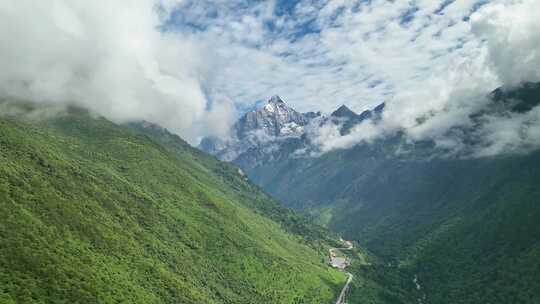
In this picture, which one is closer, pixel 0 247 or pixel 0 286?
pixel 0 286

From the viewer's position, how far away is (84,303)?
19862cm

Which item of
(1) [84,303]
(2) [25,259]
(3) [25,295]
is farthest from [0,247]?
(1) [84,303]

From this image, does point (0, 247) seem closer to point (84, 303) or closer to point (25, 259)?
point (25, 259)

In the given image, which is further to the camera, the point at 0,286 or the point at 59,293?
the point at 59,293

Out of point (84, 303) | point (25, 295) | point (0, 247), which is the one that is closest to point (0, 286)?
point (25, 295)

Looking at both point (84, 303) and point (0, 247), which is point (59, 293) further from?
point (0, 247)

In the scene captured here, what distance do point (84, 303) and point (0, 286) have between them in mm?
35113

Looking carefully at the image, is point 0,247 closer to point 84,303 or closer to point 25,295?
point 25,295

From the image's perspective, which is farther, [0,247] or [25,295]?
[0,247]

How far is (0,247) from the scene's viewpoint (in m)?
195

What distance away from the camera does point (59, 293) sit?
194 meters

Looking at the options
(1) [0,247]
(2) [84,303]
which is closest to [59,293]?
(2) [84,303]

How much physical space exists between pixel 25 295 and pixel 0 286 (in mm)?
10140

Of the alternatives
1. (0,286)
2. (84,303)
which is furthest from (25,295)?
(84,303)
